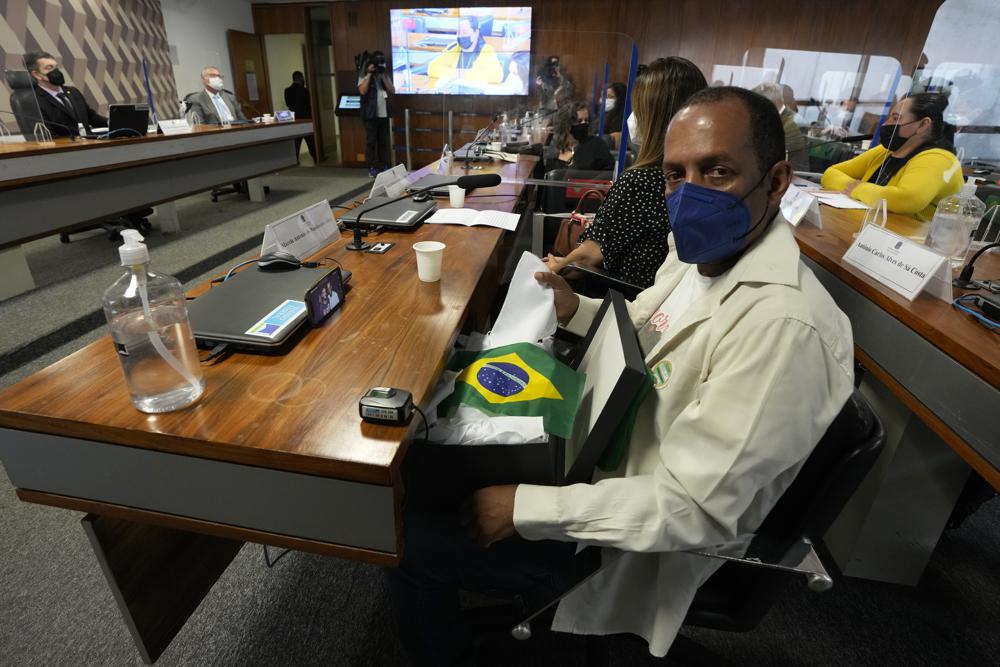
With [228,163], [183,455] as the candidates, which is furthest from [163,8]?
[183,455]

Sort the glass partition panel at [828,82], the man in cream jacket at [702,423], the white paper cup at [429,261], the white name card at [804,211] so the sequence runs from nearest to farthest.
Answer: the man in cream jacket at [702,423], the white paper cup at [429,261], the white name card at [804,211], the glass partition panel at [828,82]

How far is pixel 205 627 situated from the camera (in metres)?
1.26

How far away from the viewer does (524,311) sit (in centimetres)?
119

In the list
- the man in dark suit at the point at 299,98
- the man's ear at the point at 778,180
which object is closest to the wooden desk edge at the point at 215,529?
the man's ear at the point at 778,180

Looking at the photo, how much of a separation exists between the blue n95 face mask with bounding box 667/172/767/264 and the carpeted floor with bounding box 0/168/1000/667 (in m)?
0.91

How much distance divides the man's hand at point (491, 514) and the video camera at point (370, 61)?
7.28 meters

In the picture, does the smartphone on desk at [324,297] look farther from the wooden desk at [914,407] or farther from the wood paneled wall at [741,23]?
the wood paneled wall at [741,23]

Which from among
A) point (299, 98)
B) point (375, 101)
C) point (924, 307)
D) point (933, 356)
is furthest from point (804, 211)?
point (299, 98)

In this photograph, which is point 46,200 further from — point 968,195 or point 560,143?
point 968,195

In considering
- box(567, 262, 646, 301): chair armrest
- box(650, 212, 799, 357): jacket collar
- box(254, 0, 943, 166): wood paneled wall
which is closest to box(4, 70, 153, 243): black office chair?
box(567, 262, 646, 301): chair armrest

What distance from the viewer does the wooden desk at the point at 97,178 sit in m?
2.82

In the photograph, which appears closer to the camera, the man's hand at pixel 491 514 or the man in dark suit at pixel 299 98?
the man's hand at pixel 491 514

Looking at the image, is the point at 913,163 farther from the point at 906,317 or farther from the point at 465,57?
the point at 465,57

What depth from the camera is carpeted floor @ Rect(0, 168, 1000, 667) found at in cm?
122
